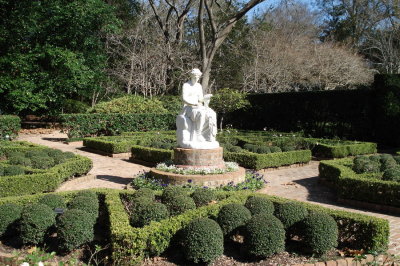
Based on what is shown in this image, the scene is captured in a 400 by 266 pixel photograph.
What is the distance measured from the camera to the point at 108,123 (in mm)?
18047

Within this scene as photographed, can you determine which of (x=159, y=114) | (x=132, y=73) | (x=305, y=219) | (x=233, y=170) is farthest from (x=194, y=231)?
(x=132, y=73)

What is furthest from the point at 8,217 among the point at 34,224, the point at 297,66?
the point at 297,66

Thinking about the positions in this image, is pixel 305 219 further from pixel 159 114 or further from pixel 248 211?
pixel 159 114

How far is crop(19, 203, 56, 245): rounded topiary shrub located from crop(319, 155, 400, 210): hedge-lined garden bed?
5.66m

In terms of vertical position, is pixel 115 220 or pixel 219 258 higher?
pixel 115 220

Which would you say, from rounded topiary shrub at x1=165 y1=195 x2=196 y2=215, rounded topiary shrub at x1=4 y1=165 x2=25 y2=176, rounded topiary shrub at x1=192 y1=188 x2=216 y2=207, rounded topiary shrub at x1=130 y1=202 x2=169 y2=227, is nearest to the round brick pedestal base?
rounded topiary shrub at x1=192 y1=188 x2=216 y2=207

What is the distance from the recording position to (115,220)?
16.6 feet

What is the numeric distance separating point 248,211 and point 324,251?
3.74 feet

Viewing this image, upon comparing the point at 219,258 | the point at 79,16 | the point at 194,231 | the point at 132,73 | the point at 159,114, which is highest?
the point at 79,16

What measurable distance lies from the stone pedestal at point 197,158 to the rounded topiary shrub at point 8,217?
391cm

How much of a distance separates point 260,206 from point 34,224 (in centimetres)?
313

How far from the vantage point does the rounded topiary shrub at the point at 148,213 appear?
216 inches

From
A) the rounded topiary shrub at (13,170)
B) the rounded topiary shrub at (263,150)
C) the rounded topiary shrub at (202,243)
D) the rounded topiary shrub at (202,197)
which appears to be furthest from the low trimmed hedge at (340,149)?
the rounded topiary shrub at (13,170)

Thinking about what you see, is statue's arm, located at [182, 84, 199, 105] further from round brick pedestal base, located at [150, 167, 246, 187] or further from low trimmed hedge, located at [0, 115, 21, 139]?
low trimmed hedge, located at [0, 115, 21, 139]
